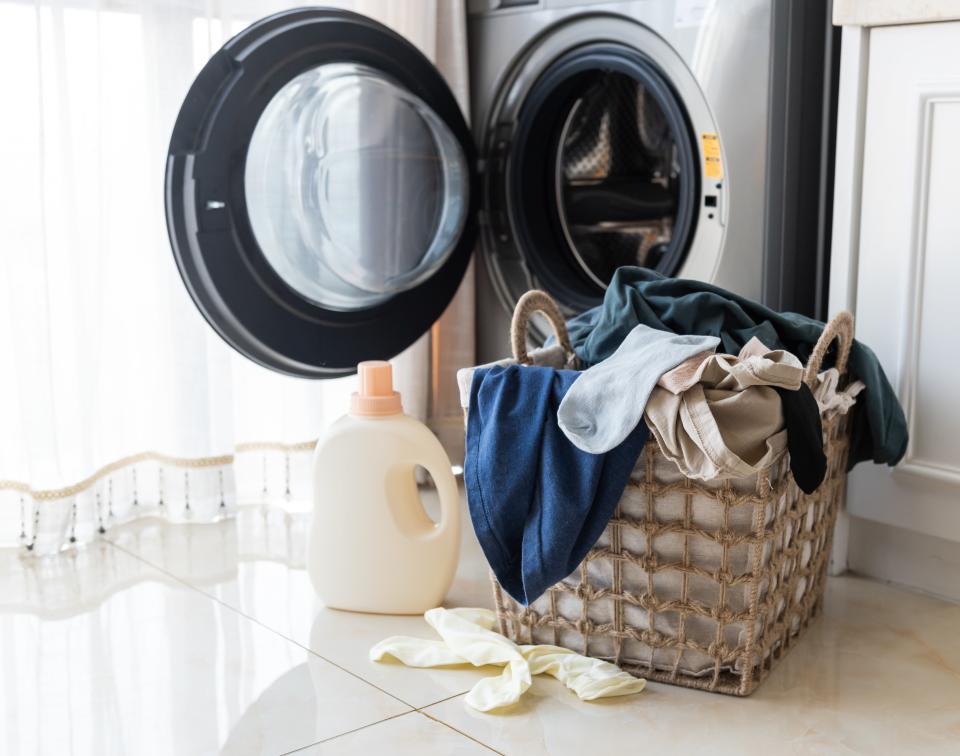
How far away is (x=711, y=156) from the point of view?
1.73 m

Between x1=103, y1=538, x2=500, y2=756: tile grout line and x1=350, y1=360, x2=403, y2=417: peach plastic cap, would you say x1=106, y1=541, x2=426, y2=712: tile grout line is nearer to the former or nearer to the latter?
x1=103, y1=538, x2=500, y2=756: tile grout line

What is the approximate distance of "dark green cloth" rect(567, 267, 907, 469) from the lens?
144 cm

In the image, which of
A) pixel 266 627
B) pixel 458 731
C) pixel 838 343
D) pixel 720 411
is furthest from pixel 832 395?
pixel 266 627

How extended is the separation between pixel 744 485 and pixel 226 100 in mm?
922

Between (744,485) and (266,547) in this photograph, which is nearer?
(744,485)

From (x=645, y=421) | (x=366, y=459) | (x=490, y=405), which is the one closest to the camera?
(x=645, y=421)

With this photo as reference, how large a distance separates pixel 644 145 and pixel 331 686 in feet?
3.47

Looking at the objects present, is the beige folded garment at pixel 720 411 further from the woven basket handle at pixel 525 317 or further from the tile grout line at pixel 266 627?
the tile grout line at pixel 266 627

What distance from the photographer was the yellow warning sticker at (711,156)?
1720 mm

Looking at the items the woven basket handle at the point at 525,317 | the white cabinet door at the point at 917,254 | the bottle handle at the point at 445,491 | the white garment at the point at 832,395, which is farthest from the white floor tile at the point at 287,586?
the white cabinet door at the point at 917,254

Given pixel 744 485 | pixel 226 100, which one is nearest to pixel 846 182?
pixel 744 485

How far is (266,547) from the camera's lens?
189 centimetres

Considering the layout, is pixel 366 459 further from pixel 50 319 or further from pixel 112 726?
pixel 50 319

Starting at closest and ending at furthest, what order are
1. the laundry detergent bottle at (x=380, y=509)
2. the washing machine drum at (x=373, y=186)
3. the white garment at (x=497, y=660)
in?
the white garment at (x=497, y=660) < the laundry detergent bottle at (x=380, y=509) < the washing machine drum at (x=373, y=186)
